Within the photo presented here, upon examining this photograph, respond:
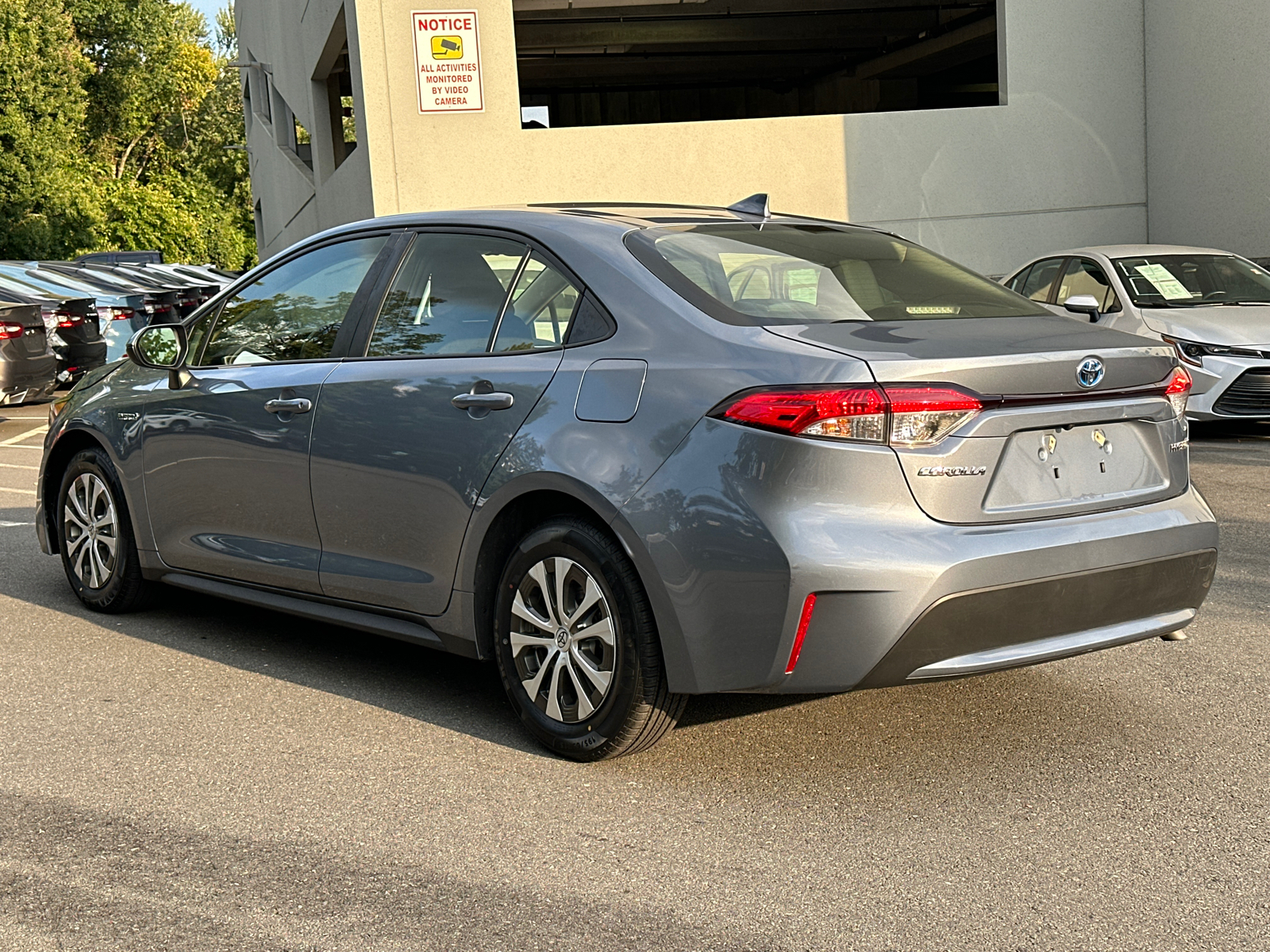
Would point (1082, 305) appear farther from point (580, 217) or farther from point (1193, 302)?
point (1193, 302)

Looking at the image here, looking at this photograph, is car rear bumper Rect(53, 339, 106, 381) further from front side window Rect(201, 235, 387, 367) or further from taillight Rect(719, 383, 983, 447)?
taillight Rect(719, 383, 983, 447)

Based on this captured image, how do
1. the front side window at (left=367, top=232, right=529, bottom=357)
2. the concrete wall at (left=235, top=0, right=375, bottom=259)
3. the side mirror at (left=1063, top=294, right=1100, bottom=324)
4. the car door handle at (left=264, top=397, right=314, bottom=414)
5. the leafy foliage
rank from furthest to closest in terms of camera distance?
the leafy foliage < the concrete wall at (left=235, top=0, right=375, bottom=259) < the side mirror at (left=1063, top=294, right=1100, bottom=324) < the car door handle at (left=264, top=397, right=314, bottom=414) < the front side window at (left=367, top=232, right=529, bottom=357)

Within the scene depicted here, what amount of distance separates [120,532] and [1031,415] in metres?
3.88

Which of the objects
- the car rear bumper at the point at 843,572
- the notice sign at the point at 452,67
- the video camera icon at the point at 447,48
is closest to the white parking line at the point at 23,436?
the notice sign at the point at 452,67

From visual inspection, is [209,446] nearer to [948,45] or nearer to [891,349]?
[891,349]

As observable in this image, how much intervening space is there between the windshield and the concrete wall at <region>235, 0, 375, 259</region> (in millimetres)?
8611

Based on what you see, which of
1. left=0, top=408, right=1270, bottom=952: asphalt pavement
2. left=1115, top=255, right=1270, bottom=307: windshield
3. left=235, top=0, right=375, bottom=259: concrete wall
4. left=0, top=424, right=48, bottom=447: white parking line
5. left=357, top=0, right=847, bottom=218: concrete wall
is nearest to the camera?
left=0, top=408, right=1270, bottom=952: asphalt pavement

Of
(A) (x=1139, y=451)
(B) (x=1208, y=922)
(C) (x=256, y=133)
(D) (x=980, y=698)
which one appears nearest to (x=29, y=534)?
(D) (x=980, y=698)

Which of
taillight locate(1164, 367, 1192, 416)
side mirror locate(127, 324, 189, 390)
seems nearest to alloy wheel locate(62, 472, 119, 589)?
side mirror locate(127, 324, 189, 390)

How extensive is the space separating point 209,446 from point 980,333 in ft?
9.56

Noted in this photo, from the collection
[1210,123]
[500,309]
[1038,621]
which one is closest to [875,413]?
→ [1038,621]

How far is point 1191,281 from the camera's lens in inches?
471

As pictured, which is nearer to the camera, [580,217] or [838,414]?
[838,414]

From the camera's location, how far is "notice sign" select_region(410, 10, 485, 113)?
53.9 feet
